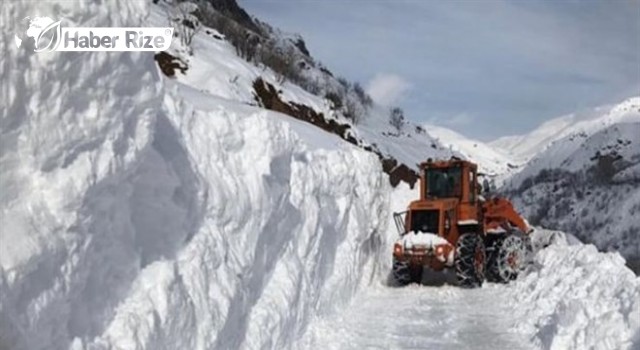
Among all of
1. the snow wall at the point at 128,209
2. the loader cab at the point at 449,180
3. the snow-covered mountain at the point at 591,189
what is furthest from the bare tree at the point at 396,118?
the snow wall at the point at 128,209

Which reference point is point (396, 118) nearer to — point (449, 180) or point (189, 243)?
point (449, 180)

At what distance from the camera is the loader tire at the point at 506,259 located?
53.4 feet

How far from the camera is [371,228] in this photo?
1744 centimetres

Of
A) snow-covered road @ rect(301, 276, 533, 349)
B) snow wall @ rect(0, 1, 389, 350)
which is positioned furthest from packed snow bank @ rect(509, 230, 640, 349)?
snow wall @ rect(0, 1, 389, 350)

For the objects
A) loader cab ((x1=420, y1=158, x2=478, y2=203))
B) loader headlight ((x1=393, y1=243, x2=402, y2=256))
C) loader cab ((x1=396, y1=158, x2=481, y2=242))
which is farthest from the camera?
loader cab ((x1=420, y1=158, x2=478, y2=203))

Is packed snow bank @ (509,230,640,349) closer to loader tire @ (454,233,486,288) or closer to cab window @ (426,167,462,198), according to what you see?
loader tire @ (454,233,486,288)

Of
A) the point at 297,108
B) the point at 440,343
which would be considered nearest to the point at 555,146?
the point at 297,108

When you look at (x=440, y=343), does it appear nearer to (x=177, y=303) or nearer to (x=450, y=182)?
(x=177, y=303)

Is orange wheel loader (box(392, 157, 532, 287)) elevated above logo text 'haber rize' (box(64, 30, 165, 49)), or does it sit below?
below

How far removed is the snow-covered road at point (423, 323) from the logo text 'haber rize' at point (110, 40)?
5027 millimetres

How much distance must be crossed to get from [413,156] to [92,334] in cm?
3569

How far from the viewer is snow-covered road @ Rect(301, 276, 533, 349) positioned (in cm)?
1002

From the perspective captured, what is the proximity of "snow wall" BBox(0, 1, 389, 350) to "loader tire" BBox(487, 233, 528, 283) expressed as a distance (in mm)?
7811

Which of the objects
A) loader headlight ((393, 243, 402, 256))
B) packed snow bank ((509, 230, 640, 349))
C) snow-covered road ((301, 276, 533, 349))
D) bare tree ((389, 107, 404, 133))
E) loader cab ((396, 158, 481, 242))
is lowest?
snow-covered road ((301, 276, 533, 349))
